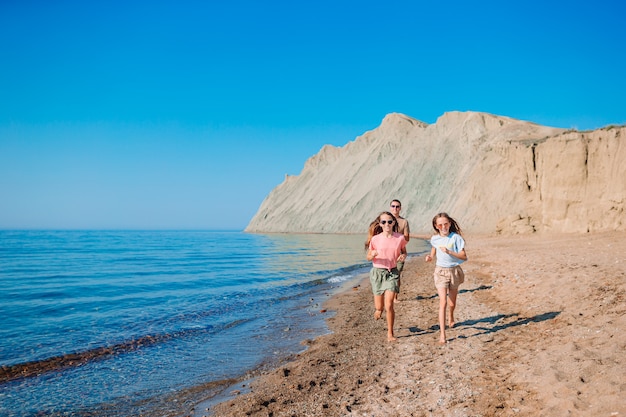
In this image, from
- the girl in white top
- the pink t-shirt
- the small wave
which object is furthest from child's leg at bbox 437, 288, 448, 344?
the small wave

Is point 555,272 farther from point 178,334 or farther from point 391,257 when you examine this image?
point 178,334

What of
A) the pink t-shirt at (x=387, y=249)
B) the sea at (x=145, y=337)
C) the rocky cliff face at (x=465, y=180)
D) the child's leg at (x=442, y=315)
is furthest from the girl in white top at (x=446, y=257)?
the rocky cliff face at (x=465, y=180)

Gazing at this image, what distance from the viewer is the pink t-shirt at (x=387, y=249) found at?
6.08m

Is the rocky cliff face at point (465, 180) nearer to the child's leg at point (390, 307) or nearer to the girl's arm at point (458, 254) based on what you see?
the girl's arm at point (458, 254)

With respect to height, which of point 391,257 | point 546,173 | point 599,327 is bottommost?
point 599,327

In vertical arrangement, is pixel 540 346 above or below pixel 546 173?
below

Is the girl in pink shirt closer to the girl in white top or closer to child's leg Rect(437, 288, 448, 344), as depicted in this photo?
the girl in white top

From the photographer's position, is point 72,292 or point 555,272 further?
point 72,292

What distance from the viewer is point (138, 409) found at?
15.0 feet

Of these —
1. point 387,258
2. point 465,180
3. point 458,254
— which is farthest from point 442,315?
point 465,180

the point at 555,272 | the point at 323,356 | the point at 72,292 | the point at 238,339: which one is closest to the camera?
the point at 323,356

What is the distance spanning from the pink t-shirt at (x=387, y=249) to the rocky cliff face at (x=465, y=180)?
18054 millimetres

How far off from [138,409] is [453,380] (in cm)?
316

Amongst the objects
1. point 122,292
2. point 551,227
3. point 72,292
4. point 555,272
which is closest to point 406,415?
point 555,272
